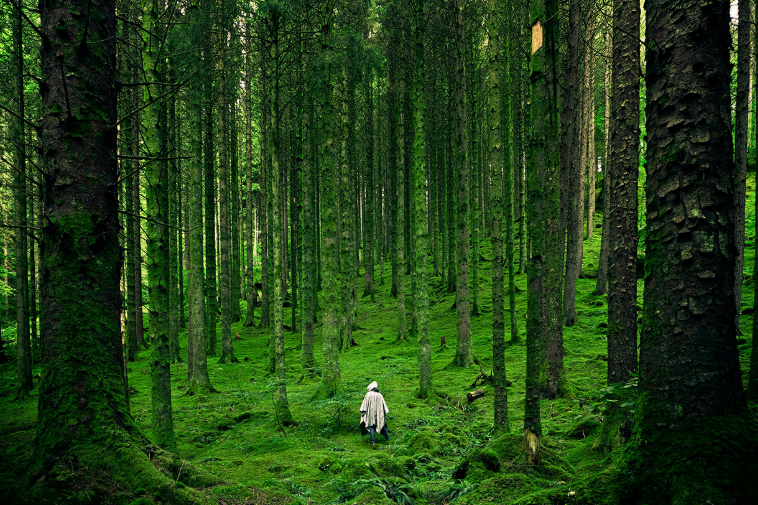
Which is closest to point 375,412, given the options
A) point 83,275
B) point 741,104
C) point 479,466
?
point 479,466

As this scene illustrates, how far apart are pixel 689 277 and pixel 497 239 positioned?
4655mm

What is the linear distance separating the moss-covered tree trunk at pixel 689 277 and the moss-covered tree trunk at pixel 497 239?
9.94 feet

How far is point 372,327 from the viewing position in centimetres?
2058

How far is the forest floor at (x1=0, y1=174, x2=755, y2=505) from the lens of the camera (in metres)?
4.61

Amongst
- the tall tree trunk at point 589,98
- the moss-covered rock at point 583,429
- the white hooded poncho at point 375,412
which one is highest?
the tall tree trunk at point 589,98

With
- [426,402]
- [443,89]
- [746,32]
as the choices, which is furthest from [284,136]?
[746,32]

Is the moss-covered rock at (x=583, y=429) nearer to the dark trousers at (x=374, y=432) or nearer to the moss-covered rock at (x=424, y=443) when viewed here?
the moss-covered rock at (x=424, y=443)

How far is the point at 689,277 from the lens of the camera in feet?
7.12

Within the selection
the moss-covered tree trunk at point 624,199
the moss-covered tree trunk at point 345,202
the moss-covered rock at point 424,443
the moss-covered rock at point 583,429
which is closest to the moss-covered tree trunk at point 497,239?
the moss-covered rock at point 583,429

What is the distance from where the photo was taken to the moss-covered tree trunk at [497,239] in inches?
224

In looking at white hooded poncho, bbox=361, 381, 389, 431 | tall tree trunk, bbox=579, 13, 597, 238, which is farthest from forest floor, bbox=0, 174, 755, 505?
tall tree trunk, bbox=579, 13, 597, 238

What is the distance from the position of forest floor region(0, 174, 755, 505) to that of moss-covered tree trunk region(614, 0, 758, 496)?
0.76m

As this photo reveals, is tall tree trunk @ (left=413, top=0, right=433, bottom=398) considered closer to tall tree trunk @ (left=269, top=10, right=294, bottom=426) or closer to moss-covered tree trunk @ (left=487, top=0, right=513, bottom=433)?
moss-covered tree trunk @ (left=487, top=0, right=513, bottom=433)

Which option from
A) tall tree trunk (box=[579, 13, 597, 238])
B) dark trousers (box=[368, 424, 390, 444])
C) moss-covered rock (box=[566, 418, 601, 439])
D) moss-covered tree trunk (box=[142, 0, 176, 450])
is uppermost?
tall tree trunk (box=[579, 13, 597, 238])
